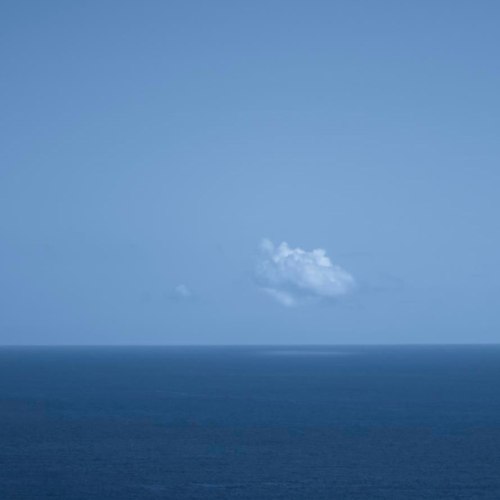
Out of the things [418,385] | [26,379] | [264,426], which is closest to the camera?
A: [264,426]

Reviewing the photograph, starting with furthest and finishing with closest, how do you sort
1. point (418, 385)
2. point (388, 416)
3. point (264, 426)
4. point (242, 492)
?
point (418, 385) < point (388, 416) < point (264, 426) < point (242, 492)

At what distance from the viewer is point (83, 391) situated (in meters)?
107

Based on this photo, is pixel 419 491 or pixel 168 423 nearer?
pixel 419 491

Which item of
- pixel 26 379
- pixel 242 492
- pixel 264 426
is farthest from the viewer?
pixel 26 379

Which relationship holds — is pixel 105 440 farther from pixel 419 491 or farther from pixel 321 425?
pixel 419 491

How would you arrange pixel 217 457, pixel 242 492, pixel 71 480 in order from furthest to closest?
1. pixel 217 457
2. pixel 71 480
3. pixel 242 492

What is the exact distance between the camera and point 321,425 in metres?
68.5

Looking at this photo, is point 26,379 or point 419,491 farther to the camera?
point 26,379

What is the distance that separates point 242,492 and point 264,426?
25.8m

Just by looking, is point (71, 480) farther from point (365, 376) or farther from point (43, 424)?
point (365, 376)

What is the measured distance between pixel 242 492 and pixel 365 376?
10573cm

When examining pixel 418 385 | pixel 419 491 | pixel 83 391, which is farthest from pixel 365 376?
pixel 419 491

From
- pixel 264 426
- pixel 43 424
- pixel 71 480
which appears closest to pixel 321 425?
pixel 264 426

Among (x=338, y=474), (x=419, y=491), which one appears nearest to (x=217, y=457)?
(x=338, y=474)
